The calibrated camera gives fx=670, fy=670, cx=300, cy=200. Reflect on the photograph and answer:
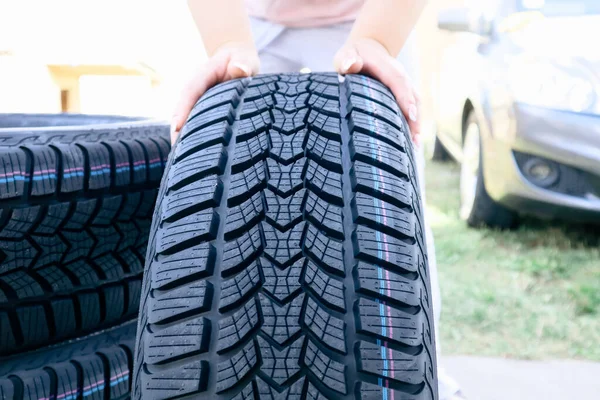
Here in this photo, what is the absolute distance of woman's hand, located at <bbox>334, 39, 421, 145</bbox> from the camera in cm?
88

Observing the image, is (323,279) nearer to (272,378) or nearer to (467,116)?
(272,378)

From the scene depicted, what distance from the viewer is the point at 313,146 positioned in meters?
0.71

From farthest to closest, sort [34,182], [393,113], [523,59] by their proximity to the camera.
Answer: [523,59] → [34,182] → [393,113]

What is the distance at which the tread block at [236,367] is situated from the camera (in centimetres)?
61

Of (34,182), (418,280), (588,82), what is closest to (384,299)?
(418,280)

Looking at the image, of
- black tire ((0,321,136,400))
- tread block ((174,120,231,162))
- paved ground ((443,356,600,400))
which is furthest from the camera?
paved ground ((443,356,600,400))

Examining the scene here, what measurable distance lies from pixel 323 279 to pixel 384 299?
61mm

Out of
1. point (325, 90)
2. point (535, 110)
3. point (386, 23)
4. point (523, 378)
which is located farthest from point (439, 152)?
point (325, 90)

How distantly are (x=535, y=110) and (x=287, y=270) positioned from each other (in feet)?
7.56

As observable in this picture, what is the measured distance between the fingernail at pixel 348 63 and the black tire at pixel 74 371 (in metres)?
0.57

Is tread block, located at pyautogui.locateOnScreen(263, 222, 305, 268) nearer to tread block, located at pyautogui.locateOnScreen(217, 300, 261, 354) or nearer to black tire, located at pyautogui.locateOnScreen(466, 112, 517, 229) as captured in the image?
tread block, located at pyautogui.locateOnScreen(217, 300, 261, 354)

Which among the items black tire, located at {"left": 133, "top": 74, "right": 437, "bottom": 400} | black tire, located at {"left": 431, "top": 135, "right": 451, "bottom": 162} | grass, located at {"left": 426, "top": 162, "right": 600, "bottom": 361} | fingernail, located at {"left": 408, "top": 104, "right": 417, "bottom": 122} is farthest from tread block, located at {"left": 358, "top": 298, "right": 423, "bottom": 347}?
black tire, located at {"left": 431, "top": 135, "right": 451, "bottom": 162}

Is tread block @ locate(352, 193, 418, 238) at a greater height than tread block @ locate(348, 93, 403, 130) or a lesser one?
lesser

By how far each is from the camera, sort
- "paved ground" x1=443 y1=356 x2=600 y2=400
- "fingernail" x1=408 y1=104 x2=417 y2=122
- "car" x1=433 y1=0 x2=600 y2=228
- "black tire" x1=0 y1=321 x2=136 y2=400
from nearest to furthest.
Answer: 1. "fingernail" x1=408 y1=104 x2=417 y2=122
2. "black tire" x1=0 y1=321 x2=136 y2=400
3. "paved ground" x1=443 y1=356 x2=600 y2=400
4. "car" x1=433 y1=0 x2=600 y2=228
